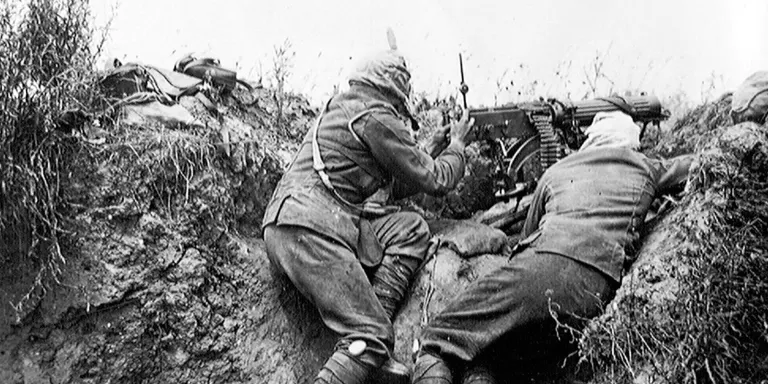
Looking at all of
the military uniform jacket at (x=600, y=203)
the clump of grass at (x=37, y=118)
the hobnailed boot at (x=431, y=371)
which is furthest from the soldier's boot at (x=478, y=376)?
the clump of grass at (x=37, y=118)

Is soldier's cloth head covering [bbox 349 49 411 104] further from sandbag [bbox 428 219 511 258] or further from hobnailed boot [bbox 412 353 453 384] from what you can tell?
hobnailed boot [bbox 412 353 453 384]

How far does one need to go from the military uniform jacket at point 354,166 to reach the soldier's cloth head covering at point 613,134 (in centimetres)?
113

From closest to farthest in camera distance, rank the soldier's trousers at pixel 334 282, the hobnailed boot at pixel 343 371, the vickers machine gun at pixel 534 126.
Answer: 1. the hobnailed boot at pixel 343 371
2. the soldier's trousers at pixel 334 282
3. the vickers machine gun at pixel 534 126

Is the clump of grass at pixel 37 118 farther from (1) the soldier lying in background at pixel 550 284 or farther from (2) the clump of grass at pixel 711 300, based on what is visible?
(2) the clump of grass at pixel 711 300

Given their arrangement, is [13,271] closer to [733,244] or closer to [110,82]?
[110,82]

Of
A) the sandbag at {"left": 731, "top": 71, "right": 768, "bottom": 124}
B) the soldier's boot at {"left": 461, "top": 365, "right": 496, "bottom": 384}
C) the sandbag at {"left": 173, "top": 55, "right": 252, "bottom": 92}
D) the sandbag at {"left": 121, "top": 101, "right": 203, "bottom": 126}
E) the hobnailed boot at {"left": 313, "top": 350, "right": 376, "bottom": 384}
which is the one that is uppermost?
the sandbag at {"left": 173, "top": 55, "right": 252, "bottom": 92}

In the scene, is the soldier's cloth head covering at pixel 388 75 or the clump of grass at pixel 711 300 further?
the soldier's cloth head covering at pixel 388 75

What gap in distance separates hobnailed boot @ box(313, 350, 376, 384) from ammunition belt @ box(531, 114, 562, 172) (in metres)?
2.63

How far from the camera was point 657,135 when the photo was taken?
24.4 feet

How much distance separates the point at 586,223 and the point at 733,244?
1.01m

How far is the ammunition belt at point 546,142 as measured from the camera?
625 cm

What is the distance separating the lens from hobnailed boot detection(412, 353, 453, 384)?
4.53 metres

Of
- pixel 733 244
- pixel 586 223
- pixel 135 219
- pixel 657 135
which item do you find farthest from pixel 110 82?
pixel 657 135

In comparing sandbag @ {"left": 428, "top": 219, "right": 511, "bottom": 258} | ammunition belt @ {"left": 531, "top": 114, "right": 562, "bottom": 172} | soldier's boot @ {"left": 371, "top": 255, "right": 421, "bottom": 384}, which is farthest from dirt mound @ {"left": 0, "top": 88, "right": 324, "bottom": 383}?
ammunition belt @ {"left": 531, "top": 114, "right": 562, "bottom": 172}
